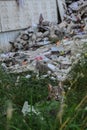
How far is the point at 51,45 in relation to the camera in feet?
30.6

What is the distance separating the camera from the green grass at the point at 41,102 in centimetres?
230

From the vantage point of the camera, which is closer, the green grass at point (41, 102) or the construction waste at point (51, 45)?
the green grass at point (41, 102)

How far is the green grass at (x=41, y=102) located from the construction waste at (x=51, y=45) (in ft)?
4.77

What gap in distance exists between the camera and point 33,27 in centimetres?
1077

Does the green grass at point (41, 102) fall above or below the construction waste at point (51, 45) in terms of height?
above

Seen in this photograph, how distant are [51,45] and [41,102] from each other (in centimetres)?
607

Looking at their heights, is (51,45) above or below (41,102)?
below

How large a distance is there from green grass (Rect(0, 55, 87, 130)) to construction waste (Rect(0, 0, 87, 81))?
57.2 inches

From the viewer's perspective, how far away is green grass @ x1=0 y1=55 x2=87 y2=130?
2.30 m

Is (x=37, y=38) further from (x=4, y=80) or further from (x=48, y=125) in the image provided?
(x=48, y=125)

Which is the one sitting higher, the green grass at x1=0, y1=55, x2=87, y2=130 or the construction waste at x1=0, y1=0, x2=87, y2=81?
the green grass at x1=0, y1=55, x2=87, y2=130

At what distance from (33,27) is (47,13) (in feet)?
3.05

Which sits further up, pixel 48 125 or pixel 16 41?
pixel 48 125

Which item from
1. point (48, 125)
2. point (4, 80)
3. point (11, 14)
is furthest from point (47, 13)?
point (48, 125)
